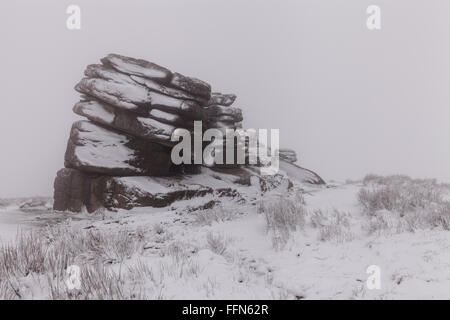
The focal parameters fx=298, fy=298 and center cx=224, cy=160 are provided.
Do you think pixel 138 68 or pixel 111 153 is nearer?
pixel 111 153

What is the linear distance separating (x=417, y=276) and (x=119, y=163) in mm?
9751

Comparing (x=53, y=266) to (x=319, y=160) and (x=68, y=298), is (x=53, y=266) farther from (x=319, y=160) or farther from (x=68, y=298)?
(x=319, y=160)

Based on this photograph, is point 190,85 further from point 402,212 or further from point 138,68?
point 402,212

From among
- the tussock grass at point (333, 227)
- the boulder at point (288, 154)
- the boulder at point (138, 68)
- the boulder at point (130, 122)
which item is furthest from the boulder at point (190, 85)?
the boulder at point (288, 154)

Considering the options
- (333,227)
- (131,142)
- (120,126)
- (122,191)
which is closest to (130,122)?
(120,126)

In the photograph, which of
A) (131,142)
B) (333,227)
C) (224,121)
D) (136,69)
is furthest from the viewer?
(224,121)

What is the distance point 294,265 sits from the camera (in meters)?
4.11

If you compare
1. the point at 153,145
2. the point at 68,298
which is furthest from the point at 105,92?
the point at 68,298

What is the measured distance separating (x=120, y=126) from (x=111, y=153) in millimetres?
1155

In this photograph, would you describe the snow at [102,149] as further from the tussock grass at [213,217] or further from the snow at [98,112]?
the tussock grass at [213,217]

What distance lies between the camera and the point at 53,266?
3557 mm

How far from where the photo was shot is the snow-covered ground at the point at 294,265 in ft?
10.3

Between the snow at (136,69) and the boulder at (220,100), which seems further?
the boulder at (220,100)

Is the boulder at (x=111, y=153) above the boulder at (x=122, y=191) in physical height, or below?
above
